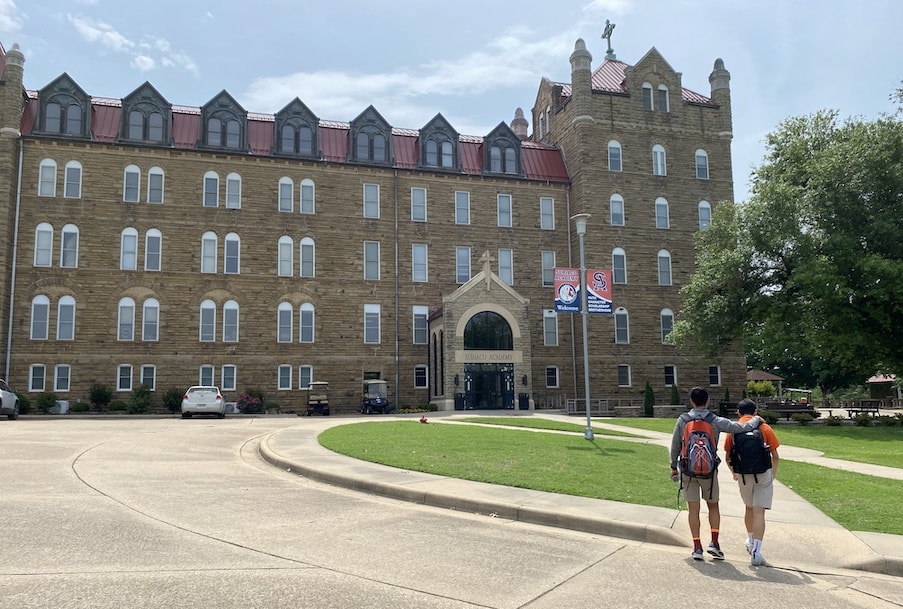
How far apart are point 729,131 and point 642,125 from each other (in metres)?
6.47

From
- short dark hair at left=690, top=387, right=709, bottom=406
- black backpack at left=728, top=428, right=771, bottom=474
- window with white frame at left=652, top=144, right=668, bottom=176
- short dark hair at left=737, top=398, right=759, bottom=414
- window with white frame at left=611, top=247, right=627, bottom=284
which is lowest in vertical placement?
black backpack at left=728, top=428, right=771, bottom=474

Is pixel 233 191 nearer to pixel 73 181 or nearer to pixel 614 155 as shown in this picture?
pixel 73 181

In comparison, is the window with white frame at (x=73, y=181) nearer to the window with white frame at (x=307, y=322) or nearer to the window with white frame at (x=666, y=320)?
the window with white frame at (x=307, y=322)

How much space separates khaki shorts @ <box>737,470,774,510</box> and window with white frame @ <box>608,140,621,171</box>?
40.0 metres

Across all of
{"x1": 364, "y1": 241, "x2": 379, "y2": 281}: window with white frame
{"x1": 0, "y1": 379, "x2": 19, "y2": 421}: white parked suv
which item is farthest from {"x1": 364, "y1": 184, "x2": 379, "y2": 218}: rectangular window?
{"x1": 0, "y1": 379, "x2": 19, "y2": 421}: white parked suv

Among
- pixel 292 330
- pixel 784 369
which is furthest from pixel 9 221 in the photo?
pixel 784 369

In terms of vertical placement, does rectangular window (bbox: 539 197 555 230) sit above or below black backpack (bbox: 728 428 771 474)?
above

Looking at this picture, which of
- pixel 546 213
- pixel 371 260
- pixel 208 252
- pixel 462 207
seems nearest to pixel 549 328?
pixel 546 213

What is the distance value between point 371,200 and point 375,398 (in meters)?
12.1

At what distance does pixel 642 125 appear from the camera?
46969 mm

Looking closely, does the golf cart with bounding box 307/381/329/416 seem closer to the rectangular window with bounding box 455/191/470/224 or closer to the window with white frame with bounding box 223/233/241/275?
the window with white frame with bounding box 223/233/241/275

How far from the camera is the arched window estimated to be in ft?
135

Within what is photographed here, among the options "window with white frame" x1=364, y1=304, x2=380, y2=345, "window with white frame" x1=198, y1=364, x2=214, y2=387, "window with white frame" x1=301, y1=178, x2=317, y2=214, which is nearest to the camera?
"window with white frame" x1=198, y1=364, x2=214, y2=387

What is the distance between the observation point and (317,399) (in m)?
38.3
